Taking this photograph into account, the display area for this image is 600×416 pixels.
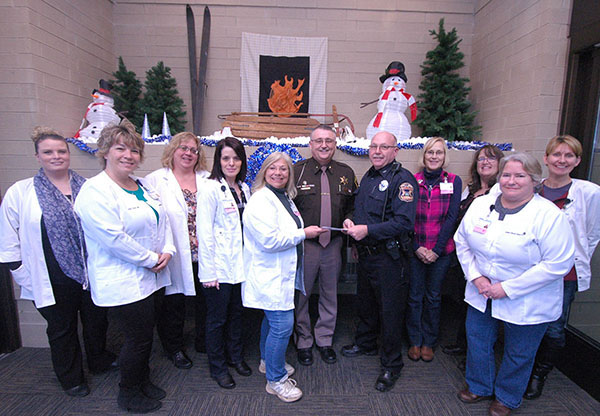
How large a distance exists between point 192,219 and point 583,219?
2.33 meters

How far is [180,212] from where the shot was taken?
1.92 m

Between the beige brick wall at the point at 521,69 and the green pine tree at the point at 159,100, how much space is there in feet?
10.7

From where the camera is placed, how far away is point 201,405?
1.78m

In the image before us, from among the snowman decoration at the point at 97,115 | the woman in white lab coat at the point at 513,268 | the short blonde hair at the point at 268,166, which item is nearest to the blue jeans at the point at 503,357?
the woman in white lab coat at the point at 513,268

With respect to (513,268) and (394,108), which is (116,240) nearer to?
(513,268)

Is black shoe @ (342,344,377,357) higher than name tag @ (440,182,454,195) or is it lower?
lower

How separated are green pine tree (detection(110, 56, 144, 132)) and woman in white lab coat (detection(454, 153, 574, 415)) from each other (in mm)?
3223

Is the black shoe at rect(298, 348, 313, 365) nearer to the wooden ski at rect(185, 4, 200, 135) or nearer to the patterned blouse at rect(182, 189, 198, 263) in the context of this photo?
the patterned blouse at rect(182, 189, 198, 263)

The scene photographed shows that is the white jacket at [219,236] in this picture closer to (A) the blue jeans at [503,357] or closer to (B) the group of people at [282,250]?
(B) the group of people at [282,250]

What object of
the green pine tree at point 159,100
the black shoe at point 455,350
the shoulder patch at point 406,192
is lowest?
the black shoe at point 455,350

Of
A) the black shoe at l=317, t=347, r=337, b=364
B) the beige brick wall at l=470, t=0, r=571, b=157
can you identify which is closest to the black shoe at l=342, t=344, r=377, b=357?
the black shoe at l=317, t=347, r=337, b=364

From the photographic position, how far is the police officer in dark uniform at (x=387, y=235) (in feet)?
6.08

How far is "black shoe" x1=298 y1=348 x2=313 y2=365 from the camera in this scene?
2152mm

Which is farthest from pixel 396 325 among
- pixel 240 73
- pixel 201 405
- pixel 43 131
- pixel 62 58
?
pixel 62 58
